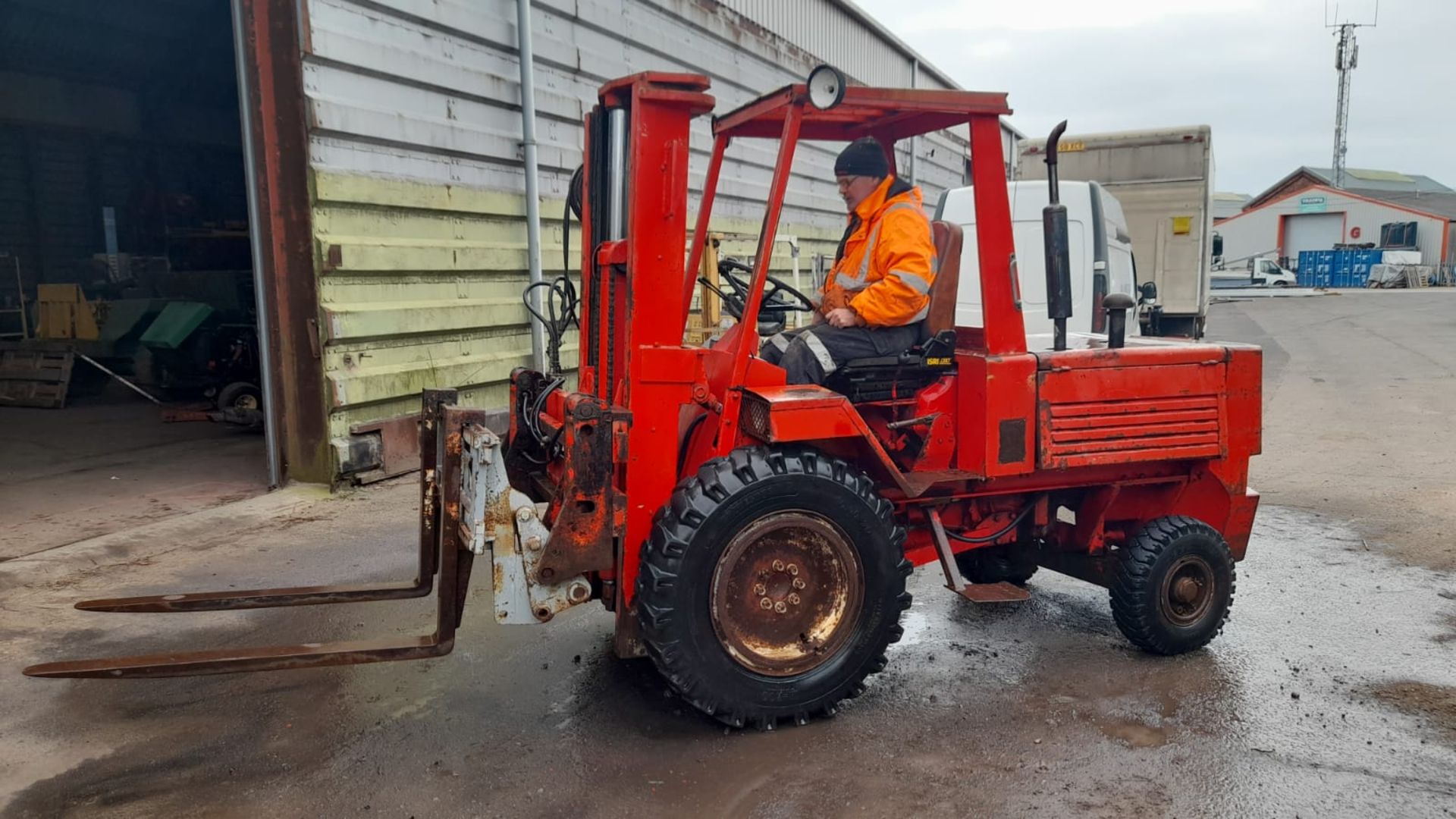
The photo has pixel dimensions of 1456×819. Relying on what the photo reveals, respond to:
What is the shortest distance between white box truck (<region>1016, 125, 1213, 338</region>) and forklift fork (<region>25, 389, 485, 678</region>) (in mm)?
9602

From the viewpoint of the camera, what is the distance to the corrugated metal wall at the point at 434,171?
717cm

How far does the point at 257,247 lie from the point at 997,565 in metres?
5.50

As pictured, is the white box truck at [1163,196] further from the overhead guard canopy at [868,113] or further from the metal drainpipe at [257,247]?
A: the metal drainpipe at [257,247]

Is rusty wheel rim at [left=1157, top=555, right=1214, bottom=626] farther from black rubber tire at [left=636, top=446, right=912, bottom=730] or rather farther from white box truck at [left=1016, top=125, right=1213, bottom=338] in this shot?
white box truck at [left=1016, top=125, right=1213, bottom=338]

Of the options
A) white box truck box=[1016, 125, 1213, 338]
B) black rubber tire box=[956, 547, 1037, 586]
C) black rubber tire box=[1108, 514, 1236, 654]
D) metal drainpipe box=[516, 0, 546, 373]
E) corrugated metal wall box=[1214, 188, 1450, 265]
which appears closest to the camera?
black rubber tire box=[1108, 514, 1236, 654]

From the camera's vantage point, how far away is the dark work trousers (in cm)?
418

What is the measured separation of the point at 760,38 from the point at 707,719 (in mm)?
10960

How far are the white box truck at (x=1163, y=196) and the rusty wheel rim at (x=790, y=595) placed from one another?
30.2ft

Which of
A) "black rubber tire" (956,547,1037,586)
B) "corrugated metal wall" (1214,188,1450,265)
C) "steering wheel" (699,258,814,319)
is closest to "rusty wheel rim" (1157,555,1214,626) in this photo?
"black rubber tire" (956,547,1037,586)

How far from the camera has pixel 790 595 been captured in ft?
12.6

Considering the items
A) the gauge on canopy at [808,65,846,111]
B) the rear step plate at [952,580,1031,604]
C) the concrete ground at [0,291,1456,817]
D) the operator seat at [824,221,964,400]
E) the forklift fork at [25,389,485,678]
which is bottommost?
the concrete ground at [0,291,1456,817]

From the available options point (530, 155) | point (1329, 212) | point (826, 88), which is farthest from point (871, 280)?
point (1329, 212)

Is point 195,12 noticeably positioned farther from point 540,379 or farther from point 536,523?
point 536,523

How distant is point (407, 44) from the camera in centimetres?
772
